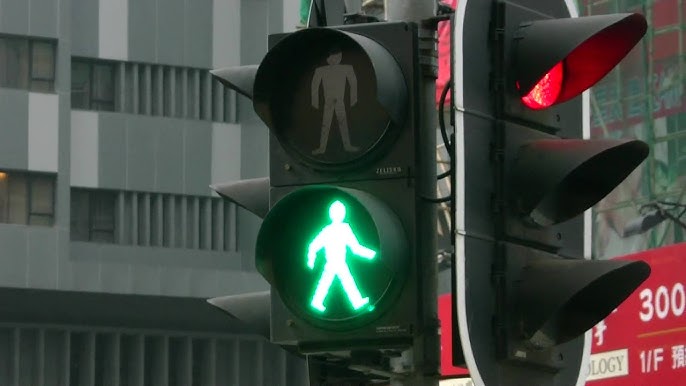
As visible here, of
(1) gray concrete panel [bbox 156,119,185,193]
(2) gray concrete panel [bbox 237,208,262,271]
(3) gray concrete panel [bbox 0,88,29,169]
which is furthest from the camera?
(2) gray concrete panel [bbox 237,208,262,271]

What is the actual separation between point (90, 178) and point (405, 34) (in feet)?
150

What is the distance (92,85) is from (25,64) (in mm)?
2147

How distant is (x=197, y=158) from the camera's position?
169ft

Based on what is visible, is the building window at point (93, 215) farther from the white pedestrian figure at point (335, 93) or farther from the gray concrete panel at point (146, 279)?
the white pedestrian figure at point (335, 93)

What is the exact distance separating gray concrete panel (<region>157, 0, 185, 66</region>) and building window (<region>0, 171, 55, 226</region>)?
476cm

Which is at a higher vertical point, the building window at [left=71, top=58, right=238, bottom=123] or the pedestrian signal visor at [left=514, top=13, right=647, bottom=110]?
the building window at [left=71, top=58, right=238, bottom=123]

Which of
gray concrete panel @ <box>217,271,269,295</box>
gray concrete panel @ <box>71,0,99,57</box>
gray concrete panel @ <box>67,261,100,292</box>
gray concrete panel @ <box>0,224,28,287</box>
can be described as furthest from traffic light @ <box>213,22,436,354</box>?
gray concrete panel @ <box>217,271,269,295</box>

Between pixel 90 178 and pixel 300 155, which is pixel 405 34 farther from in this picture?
pixel 90 178

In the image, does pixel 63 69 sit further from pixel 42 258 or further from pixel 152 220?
pixel 42 258

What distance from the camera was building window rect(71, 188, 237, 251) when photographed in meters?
50.3

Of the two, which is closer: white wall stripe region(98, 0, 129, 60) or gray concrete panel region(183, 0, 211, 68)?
white wall stripe region(98, 0, 129, 60)

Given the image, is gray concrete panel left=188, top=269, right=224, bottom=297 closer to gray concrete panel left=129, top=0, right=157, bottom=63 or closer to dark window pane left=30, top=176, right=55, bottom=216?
dark window pane left=30, top=176, right=55, bottom=216

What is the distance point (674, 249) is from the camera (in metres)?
20.7

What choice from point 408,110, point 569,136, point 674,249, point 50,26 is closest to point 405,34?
point 408,110
